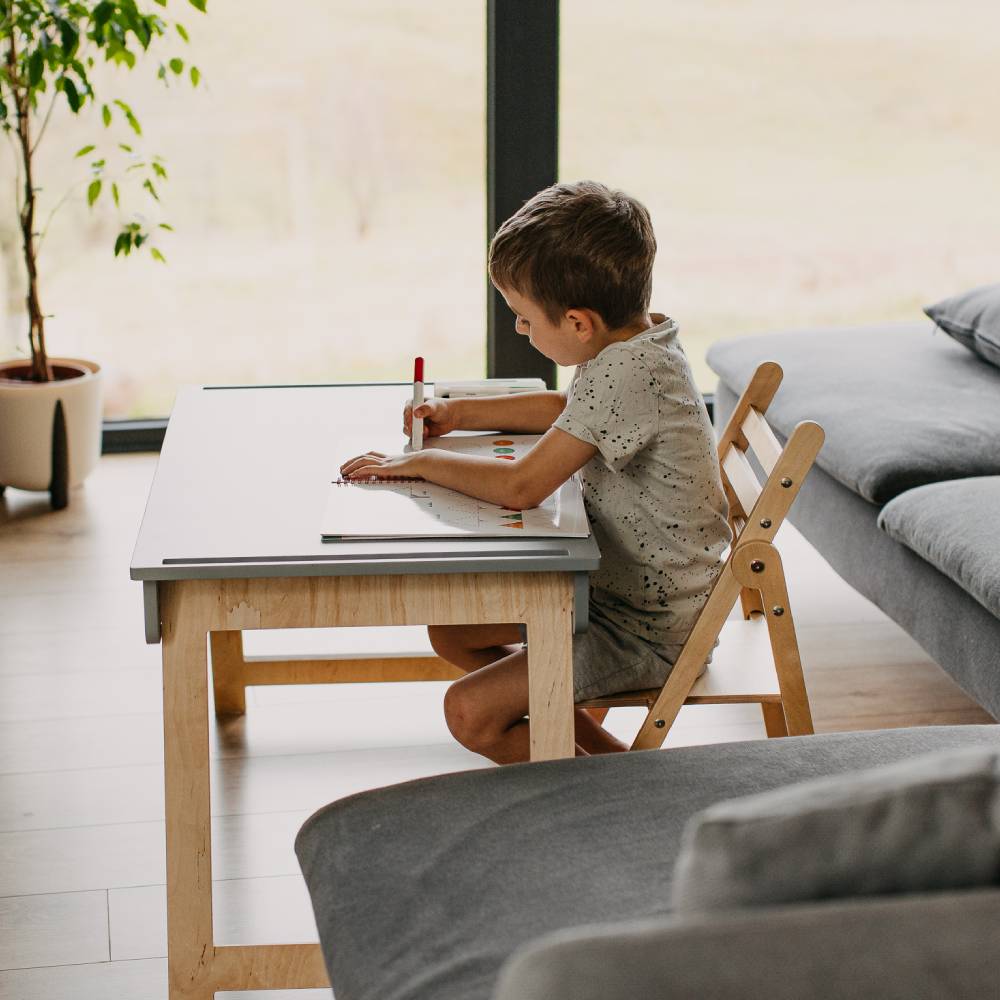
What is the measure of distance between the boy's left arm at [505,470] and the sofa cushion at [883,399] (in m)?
0.99

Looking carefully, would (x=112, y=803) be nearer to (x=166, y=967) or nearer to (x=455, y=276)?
(x=166, y=967)

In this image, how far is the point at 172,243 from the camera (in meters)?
3.99

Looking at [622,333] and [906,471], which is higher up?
[622,333]

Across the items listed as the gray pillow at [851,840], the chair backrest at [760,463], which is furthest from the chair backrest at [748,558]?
A: the gray pillow at [851,840]

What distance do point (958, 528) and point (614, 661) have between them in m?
0.74

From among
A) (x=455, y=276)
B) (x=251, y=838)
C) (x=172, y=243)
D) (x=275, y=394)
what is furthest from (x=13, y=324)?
(x=251, y=838)

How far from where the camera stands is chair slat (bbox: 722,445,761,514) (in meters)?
1.96

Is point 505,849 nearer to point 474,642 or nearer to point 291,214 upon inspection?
point 474,642

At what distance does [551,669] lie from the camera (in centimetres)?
164

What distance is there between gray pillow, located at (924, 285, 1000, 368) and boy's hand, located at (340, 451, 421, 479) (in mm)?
1736

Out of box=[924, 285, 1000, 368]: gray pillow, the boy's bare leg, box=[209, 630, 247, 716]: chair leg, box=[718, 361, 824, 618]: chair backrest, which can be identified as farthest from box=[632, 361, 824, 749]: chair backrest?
box=[924, 285, 1000, 368]: gray pillow

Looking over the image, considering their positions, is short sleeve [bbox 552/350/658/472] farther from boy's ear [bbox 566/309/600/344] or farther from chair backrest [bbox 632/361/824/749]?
chair backrest [bbox 632/361/824/749]

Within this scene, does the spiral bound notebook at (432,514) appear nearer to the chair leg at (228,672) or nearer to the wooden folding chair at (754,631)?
the wooden folding chair at (754,631)

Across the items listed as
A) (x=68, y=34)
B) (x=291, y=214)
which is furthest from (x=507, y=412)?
(x=291, y=214)
